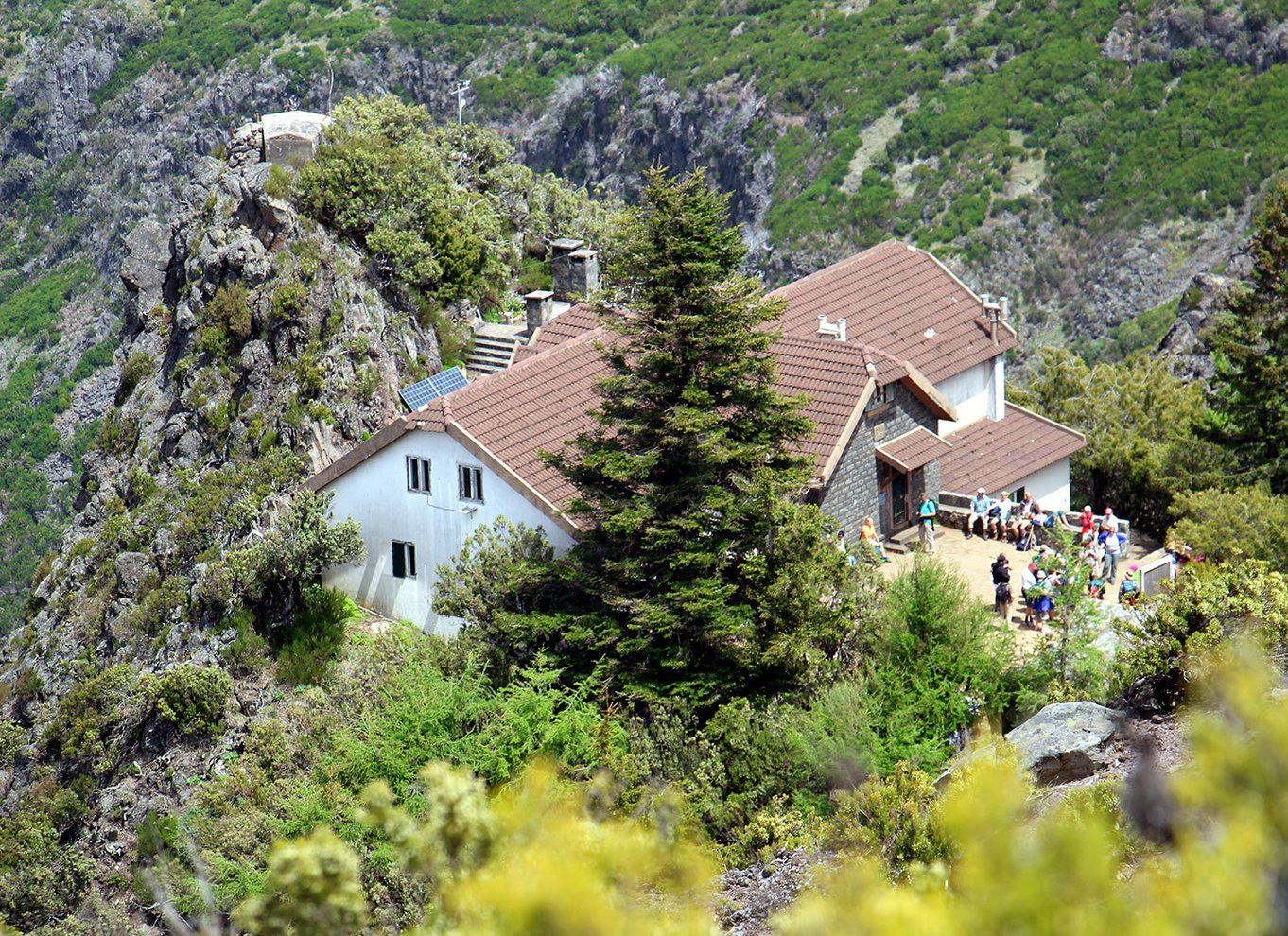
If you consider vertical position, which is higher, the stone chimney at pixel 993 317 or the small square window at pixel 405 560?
the stone chimney at pixel 993 317

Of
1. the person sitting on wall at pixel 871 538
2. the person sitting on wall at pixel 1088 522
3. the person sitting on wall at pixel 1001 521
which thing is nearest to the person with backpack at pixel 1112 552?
the person sitting on wall at pixel 1088 522

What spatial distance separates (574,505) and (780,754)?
5561 mm

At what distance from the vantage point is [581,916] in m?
6.85

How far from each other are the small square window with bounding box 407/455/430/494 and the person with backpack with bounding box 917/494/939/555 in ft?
33.1

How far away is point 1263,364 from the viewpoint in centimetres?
3878

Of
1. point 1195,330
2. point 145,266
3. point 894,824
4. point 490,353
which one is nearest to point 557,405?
point 490,353

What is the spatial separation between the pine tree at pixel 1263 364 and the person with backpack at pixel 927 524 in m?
9.67

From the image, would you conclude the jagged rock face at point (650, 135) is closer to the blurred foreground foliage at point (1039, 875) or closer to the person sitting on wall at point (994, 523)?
the person sitting on wall at point (994, 523)

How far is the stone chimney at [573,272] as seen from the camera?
127ft

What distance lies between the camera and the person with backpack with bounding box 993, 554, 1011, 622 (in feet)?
96.3

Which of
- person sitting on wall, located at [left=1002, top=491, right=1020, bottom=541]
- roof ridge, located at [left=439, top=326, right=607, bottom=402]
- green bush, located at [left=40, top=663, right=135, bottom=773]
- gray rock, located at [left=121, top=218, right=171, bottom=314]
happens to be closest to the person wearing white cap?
person sitting on wall, located at [left=1002, top=491, right=1020, bottom=541]

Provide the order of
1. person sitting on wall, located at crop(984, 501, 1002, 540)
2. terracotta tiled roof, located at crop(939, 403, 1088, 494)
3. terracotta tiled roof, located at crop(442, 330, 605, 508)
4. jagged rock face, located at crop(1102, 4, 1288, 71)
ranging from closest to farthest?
terracotta tiled roof, located at crop(442, 330, 605, 508) < person sitting on wall, located at crop(984, 501, 1002, 540) < terracotta tiled roof, located at crop(939, 403, 1088, 494) < jagged rock face, located at crop(1102, 4, 1288, 71)

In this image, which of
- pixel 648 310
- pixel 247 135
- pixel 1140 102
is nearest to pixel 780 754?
pixel 648 310

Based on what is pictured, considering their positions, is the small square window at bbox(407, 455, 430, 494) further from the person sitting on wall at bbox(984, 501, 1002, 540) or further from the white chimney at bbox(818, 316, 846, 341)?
the person sitting on wall at bbox(984, 501, 1002, 540)
